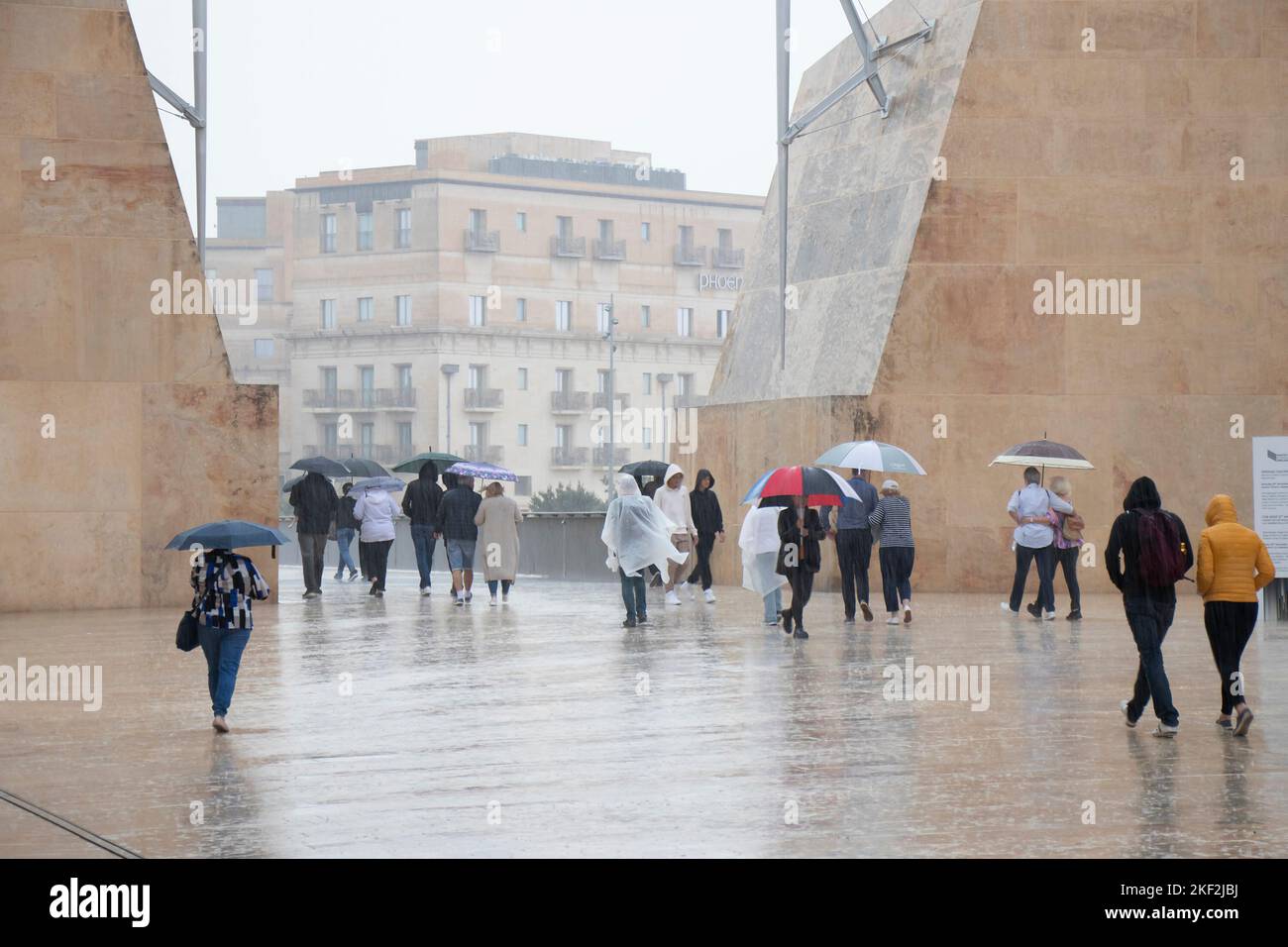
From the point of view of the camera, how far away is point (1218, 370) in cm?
2602

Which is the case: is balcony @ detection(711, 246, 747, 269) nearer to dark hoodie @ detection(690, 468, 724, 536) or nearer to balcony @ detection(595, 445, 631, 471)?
balcony @ detection(595, 445, 631, 471)

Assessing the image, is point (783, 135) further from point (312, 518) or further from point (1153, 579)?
point (1153, 579)

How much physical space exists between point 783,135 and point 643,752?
19347 millimetres

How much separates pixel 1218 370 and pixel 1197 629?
6448mm

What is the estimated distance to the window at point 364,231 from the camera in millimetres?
86188

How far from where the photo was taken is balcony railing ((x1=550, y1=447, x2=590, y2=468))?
86125 mm

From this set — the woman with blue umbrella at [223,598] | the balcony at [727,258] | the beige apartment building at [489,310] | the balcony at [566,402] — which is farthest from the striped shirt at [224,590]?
the balcony at [727,258]

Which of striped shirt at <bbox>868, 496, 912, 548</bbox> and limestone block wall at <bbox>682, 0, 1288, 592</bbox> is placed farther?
limestone block wall at <bbox>682, 0, 1288, 592</bbox>

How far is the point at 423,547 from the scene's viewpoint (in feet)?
89.9

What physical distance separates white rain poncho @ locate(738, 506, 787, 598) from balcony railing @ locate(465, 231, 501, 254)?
6527cm

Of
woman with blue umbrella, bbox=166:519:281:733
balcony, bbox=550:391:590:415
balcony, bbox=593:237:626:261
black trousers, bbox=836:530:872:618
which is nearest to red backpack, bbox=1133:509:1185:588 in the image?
woman with blue umbrella, bbox=166:519:281:733

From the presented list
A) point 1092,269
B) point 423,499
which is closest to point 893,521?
point 1092,269

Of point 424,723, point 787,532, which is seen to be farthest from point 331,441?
point 424,723
